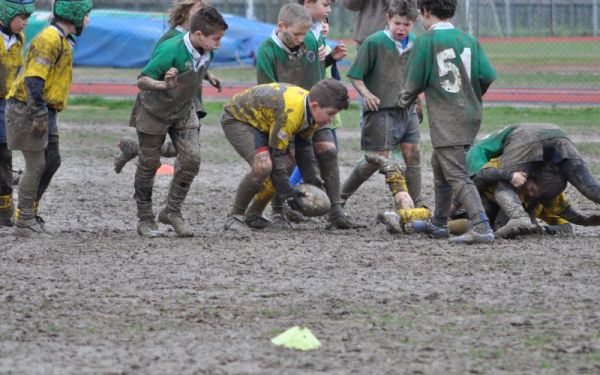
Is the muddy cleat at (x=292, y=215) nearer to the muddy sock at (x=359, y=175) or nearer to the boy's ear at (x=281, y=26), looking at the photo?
the muddy sock at (x=359, y=175)

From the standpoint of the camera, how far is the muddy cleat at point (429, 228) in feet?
29.1

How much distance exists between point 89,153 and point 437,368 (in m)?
9.62

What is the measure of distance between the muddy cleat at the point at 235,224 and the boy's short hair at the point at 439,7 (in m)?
2.20

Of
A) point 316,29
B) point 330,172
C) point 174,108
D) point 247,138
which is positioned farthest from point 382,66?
point 174,108

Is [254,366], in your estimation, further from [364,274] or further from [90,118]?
A: [90,118]

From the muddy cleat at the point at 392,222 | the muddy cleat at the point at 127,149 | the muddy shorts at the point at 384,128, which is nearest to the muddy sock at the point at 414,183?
the muddy shorts at the point at 384,128

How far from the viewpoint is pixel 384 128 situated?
32.1 ft

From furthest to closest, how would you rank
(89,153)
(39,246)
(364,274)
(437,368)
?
(89,153)
(39,246)
(364,274)
(437,368)

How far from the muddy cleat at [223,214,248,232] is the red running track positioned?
1208cm

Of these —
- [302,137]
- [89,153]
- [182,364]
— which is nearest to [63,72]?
[302,137]

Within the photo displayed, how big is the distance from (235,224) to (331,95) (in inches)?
55.7

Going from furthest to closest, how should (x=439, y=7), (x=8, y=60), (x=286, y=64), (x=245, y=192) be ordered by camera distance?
(x=286, y=64), (x=8, y=60), (x=245, y=192), (x=439, y=7)

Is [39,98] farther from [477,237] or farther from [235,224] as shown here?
[477,237]

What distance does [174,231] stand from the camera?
936 centimetres
